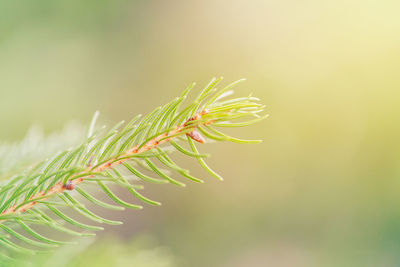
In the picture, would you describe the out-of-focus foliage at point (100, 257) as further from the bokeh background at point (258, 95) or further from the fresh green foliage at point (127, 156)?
the bokeh background at point (258, 95)

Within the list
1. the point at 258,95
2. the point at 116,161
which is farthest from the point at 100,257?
the point at 258,95

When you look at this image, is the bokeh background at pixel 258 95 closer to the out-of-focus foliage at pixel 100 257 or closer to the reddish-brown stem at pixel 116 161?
the out-of-focus foliage at pixel 100 257

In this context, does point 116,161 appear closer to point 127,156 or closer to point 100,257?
point 127,156

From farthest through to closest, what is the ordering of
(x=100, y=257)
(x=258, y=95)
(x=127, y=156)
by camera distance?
(x=258, y=95), (x=100, y=257), (x=127, y=156)

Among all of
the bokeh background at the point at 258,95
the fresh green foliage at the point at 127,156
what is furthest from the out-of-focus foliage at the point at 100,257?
the bokeh background at the point at 258,95

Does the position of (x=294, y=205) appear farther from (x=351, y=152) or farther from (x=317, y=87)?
(x=317, y=87)

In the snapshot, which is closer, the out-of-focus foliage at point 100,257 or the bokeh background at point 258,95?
the out-of-focus foliage at point 100,257

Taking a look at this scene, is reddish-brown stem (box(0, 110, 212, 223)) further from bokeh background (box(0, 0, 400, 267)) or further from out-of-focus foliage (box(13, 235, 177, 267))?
bokeh background (box(0, 0, 400, 267))

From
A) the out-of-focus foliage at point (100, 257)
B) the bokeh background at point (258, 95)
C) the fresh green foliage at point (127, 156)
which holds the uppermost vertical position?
the bokeh background at point (258, 95)

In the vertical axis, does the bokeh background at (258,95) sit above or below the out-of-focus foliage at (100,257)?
above
